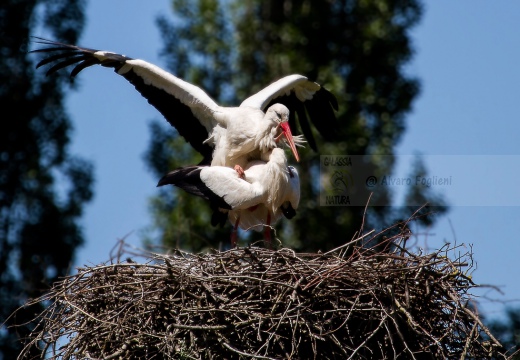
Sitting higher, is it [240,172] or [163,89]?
[163,89]

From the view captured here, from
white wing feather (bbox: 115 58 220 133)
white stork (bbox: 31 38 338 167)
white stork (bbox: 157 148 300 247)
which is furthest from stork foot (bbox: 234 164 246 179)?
white wing feather (bbox: 115 58 220 133)

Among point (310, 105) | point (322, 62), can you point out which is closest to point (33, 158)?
point (322, 62)

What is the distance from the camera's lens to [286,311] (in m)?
5.79

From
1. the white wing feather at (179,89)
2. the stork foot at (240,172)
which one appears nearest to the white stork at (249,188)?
the stork foot at (240,172)

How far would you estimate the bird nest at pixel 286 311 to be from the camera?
589 cm

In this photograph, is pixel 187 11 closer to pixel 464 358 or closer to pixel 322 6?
pixel 322 6

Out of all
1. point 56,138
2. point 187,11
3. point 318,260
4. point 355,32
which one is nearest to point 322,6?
point 355,32

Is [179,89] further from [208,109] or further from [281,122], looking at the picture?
[281,122]

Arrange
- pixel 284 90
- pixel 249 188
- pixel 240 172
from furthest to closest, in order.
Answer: pixel 284 90 < pixel 240 172 < pixel 249 188

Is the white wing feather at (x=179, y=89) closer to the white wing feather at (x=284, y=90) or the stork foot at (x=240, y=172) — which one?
the white wing feather at (x=284, y=90)

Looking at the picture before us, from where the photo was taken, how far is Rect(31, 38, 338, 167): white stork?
25.4ft

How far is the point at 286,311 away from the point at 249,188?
1723 mm

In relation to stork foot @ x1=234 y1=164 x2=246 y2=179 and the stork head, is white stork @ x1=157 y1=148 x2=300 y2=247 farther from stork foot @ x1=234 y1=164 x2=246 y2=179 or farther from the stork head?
the stork head

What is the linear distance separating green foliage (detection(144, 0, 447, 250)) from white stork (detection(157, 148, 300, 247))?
264 inches
